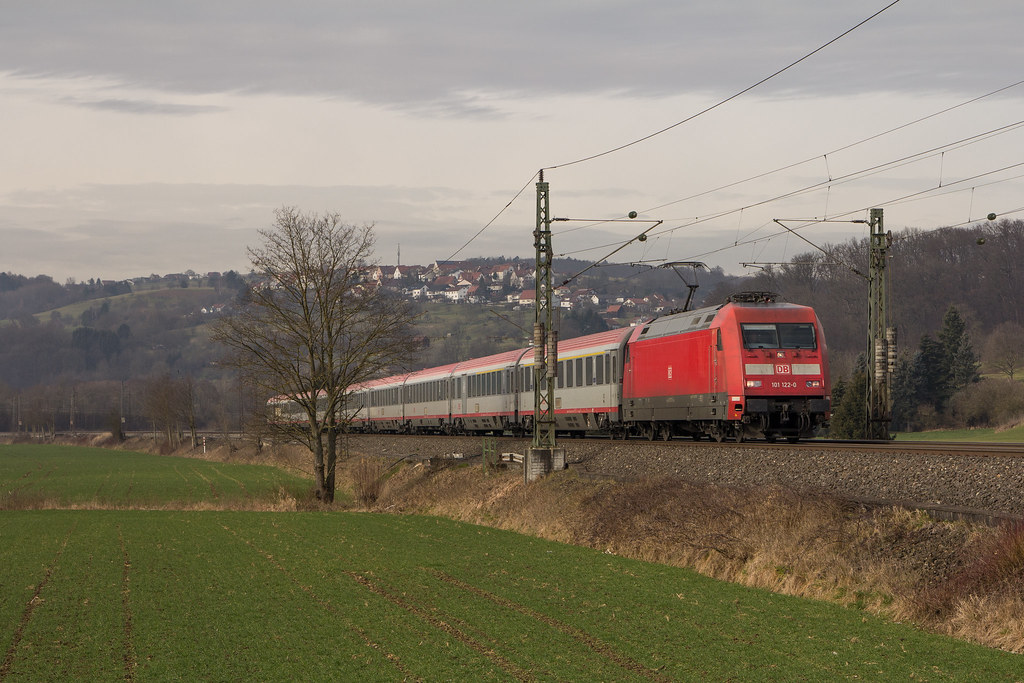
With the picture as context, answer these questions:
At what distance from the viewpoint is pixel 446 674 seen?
1202cm

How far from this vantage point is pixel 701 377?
3244 cm

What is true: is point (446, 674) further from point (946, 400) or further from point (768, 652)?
point (946, 400)

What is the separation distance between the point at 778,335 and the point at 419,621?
61.3 feet

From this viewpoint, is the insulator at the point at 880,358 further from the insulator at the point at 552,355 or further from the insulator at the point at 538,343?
the insulator at the point at 538,343

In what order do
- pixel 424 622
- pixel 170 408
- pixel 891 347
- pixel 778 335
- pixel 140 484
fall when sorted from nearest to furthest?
pixel 424 622 < pixel 778 335 < pixel 891 347 < pixel 140 484 < pixel 170 408

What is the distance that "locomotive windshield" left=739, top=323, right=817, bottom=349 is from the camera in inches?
1211

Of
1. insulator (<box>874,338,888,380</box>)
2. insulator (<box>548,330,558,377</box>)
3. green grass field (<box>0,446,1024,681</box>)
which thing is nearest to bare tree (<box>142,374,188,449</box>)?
insulator (<box>874,338,888,380</box>)

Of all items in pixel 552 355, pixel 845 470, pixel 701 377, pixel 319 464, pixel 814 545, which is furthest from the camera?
pixel 319 464

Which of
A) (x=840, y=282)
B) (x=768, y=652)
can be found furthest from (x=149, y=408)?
(x=768, y=652)

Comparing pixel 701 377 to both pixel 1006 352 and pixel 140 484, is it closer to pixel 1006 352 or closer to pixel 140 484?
pixel 140 484

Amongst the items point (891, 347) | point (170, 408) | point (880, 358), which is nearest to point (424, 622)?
point (880, 358)

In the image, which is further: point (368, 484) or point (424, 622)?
point (368, 484)

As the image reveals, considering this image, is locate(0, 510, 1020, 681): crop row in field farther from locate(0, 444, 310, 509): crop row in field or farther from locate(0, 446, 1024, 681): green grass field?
locate(0, 444, 310, 509): crop row in field

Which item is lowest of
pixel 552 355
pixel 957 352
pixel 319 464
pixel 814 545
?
pixel 319 464
